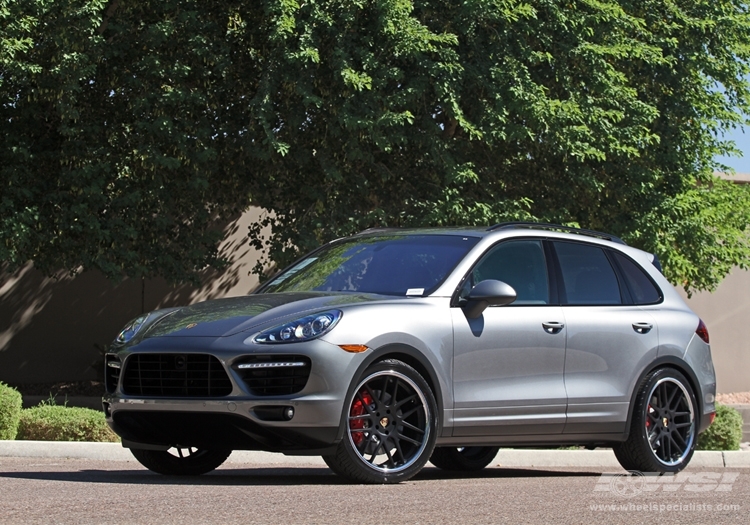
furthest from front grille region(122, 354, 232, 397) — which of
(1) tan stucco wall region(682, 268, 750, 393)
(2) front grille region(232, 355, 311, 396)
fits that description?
(1) tan stucco wall region(682, 268, 750, 393)

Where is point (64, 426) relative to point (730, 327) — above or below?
above

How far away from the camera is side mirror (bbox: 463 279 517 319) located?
8.03 metres

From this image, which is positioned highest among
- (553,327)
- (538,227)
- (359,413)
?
(538,227)

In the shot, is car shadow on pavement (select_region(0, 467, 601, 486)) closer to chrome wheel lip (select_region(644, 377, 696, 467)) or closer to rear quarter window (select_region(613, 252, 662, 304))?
chrome wheel lip (select_region(644, 377, 696, 467))

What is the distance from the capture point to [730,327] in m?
29.0

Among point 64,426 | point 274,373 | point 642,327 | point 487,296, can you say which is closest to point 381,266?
point 487,296

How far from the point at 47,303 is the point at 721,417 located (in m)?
12.6

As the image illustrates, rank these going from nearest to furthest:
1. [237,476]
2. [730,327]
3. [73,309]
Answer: [237,476]
[73,309]
[730,327]

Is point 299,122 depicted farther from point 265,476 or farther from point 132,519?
point 132,519

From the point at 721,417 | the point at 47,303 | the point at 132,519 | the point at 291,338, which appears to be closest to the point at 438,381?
the point at 291,338

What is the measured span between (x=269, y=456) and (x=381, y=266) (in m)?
3.27

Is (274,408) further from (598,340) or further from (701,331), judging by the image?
Result: (701,331)

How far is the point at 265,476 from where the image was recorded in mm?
8883

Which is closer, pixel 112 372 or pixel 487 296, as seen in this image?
pixel 487 296
